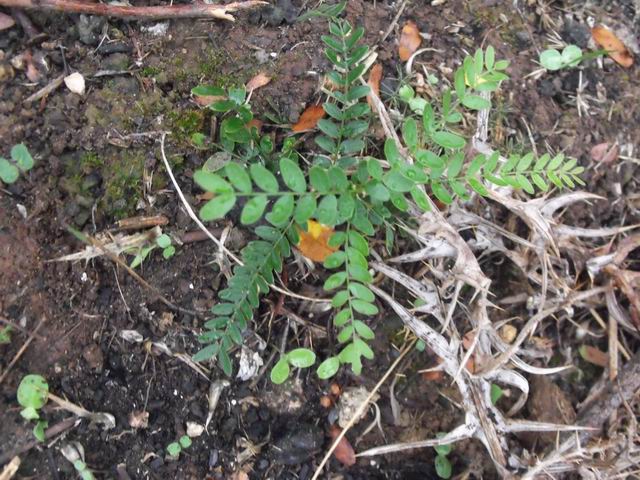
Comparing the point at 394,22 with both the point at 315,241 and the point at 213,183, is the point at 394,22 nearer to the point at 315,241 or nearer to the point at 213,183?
the point at 315,241

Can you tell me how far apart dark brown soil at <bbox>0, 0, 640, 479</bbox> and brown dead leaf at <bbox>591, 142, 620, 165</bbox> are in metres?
0.96

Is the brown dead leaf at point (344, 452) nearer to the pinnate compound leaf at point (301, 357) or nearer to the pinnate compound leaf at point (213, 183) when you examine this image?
the pinnate compound leaf at point (301, 357)

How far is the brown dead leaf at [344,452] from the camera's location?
7.43 feet

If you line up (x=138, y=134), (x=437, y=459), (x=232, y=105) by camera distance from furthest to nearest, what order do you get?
(x=437, y=459)
(x=138, y=134)
(x=232, y=105)

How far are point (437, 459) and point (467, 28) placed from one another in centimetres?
167

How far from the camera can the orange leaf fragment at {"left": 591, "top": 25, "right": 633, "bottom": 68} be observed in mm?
2656

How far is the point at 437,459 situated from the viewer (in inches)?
91.5

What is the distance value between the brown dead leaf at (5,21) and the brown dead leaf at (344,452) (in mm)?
1817

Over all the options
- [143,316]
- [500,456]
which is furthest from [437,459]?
[143,316]

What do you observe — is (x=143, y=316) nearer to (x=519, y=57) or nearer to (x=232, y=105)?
(x=232, y=105)

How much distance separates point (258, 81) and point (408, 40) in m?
0.63

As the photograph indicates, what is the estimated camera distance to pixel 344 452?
2268 millimetres

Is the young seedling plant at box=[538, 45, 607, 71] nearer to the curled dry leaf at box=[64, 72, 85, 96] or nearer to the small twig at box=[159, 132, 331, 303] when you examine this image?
the small twig at box=[159, 132, 331, 303]

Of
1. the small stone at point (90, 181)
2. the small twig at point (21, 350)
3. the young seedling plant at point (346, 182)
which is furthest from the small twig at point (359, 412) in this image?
the small stone at point (90, 181)
